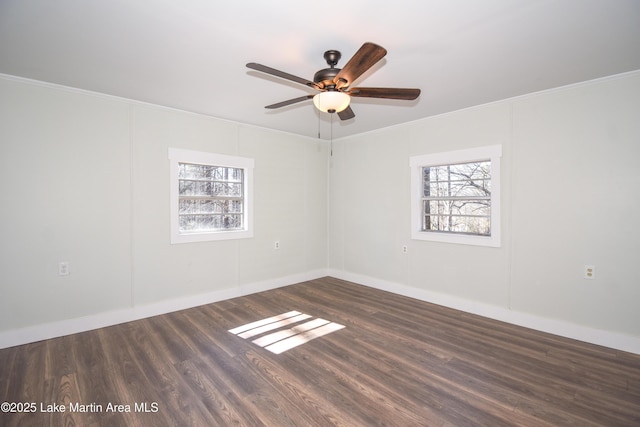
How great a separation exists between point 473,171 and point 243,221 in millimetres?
3315

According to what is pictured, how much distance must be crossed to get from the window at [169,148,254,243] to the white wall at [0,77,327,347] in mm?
113

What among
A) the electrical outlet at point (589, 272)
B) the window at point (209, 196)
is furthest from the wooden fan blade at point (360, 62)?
the electrical outlet at point (589, 272)

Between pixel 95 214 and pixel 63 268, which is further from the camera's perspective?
pixel 95 214

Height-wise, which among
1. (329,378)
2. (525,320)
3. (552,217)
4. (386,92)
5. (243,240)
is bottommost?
(329,378)

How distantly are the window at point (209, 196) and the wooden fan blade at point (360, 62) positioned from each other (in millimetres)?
2510

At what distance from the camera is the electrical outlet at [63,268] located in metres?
3.04

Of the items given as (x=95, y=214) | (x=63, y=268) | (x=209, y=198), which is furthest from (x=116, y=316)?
(x=209, y=198)

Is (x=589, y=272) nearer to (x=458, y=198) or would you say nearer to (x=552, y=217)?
(x=552, y=217)

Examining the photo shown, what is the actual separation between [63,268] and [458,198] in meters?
4.67

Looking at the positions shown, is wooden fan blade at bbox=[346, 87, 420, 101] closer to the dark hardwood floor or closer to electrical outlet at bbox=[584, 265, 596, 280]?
the dark hardwood floor

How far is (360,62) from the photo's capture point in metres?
1.86

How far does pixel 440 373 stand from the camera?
238 cm

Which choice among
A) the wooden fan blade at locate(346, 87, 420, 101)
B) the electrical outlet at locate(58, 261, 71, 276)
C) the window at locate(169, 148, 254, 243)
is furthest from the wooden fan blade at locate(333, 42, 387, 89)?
the electrical outlet at locate(58, 261, 71, 276)

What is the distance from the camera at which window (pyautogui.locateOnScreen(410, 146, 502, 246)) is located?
355cm
